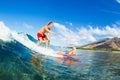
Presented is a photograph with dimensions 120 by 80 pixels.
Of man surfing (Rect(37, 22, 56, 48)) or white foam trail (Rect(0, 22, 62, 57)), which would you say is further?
man surfing (Rect(37, 22, 56, 48))

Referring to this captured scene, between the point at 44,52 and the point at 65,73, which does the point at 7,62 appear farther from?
the point at 44,52

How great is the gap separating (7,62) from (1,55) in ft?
4.12

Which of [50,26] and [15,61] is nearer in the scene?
[15,61]

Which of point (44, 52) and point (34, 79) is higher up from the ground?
point (44, 52)

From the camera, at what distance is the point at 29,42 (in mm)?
28797

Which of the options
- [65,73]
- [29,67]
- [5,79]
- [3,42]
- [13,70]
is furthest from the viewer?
[3,42]

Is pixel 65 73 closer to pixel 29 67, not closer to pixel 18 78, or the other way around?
pixel 29 67

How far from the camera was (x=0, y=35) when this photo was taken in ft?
77.8

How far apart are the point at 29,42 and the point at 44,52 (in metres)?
1.75

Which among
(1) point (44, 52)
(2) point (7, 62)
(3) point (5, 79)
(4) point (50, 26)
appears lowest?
(3) point (5, 79)

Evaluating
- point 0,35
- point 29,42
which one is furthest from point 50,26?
point 0,35

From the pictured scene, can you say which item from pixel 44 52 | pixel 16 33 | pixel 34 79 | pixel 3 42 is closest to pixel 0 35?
pixel 3 42

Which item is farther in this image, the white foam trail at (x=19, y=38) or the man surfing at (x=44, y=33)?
the man surfing at (x=44, y=33)

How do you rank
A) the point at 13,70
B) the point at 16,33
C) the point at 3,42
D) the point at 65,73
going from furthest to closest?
1. the point at 16,33
2. the point at 3,42
3. the point at 65,73
4. the point at 13,70
